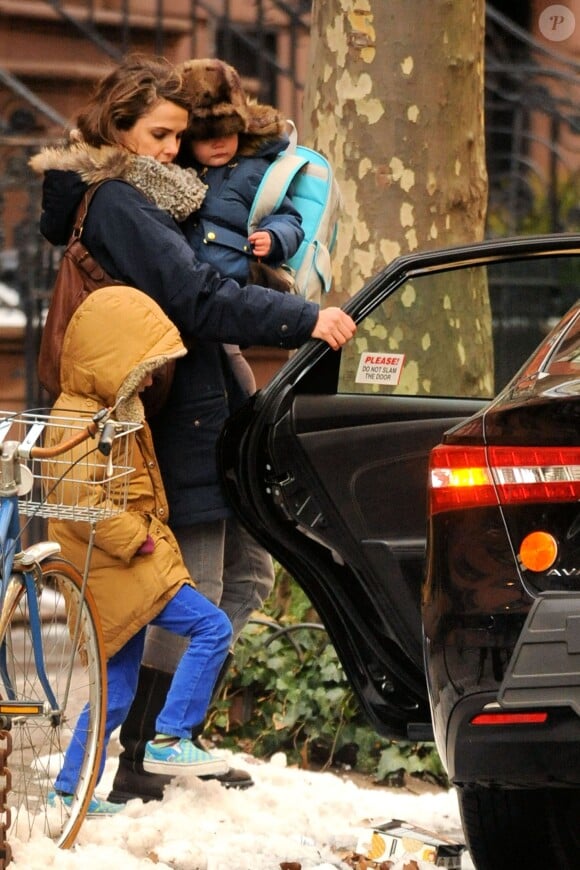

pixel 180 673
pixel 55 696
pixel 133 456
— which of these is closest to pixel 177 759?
pixel 180 673

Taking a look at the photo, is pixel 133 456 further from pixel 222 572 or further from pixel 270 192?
pixel 270 192

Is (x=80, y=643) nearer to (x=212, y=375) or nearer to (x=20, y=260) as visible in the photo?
(x=212, y=375)

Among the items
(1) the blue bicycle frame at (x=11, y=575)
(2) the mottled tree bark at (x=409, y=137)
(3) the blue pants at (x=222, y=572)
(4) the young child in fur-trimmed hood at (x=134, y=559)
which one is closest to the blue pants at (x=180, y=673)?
(4) the young child in fur-trimmed hood at (x=134, y=559)

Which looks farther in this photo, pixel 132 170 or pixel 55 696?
pixel 132 170

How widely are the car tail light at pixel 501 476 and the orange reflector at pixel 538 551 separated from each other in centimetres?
7

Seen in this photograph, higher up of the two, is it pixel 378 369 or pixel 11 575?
pixel 378 369

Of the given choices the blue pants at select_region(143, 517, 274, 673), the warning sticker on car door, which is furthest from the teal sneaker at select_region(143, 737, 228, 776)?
the warning sticker on car door

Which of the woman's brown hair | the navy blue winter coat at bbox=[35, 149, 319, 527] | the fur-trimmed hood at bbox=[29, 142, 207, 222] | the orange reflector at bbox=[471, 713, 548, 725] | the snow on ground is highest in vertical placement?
the woman's brown hair

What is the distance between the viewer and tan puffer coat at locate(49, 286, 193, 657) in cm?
406

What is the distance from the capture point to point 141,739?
461 cm

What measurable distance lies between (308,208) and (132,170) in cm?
55

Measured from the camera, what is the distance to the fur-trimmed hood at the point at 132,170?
423 centimetres

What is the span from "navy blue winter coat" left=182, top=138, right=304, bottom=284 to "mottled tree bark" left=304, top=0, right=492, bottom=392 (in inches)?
51.8

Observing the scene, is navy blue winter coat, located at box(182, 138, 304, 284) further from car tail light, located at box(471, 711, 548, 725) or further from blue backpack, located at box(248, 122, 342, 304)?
car tail light, located at box(471, 711, 548, 725)
